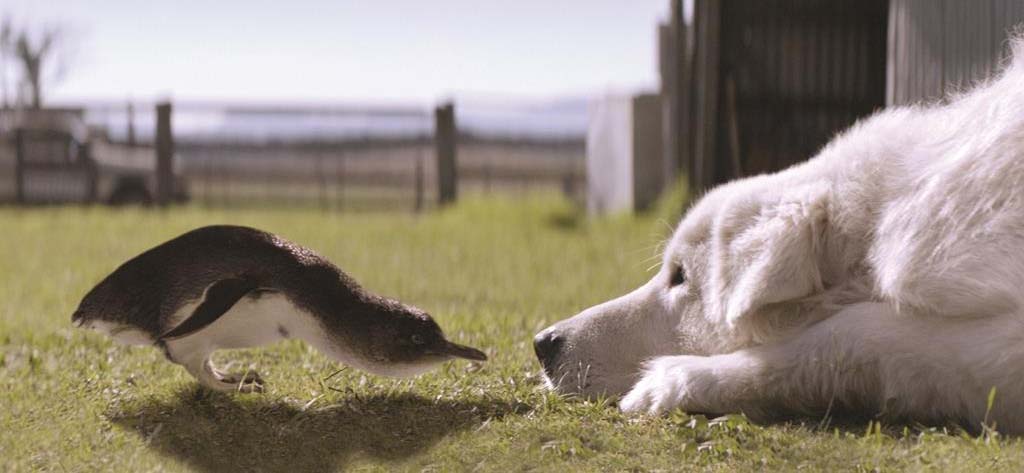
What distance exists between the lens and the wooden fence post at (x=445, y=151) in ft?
48.6


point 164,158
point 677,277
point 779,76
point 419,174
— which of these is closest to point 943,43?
point 779,76

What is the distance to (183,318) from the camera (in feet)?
11.2

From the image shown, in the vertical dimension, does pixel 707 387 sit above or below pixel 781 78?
below

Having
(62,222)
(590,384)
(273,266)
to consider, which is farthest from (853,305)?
(62,222)

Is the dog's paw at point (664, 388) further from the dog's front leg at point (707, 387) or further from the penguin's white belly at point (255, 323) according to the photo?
the penguin's white belly at point (255, 323)

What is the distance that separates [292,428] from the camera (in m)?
3.22

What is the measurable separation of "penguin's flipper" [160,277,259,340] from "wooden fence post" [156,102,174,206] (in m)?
12.8

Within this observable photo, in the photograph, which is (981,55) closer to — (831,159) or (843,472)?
(831,159)

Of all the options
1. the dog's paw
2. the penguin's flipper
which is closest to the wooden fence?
the dog's paw

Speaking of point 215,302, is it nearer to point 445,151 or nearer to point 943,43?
point 943,43

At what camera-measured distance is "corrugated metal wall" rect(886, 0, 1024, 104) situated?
5.12 metres

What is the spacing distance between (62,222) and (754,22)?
8.37m

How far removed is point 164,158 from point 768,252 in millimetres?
13653

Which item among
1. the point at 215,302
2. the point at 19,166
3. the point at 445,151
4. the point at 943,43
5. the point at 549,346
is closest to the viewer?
the point at 215,302
